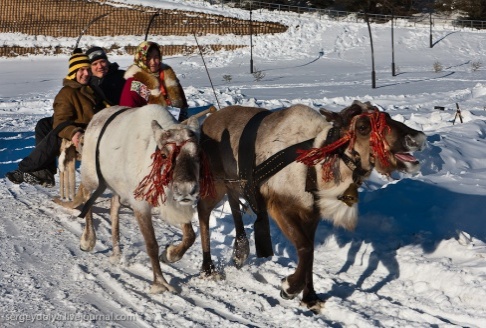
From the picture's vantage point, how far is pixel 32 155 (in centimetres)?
997

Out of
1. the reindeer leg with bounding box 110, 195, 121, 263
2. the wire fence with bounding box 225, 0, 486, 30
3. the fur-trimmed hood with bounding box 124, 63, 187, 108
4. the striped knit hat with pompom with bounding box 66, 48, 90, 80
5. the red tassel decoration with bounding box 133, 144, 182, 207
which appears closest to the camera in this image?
the red tassel decoration with bounding box 133, 144, 182, 207

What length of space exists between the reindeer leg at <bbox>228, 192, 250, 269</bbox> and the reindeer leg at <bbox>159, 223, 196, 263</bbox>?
20.4 inches

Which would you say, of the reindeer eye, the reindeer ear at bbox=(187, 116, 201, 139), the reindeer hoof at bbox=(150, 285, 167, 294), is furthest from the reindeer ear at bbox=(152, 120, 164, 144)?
the reindeer eye

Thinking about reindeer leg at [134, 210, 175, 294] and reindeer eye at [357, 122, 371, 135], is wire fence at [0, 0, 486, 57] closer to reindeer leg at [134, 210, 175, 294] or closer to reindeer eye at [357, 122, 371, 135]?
reindeer leg at [134, 210, 175, 294]

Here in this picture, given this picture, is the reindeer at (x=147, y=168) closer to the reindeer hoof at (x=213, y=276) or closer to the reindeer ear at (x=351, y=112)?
the reindeer hoof at (x=213, y=276)

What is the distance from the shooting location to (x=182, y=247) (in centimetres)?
723

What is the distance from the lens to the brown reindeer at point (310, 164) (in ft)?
19.5

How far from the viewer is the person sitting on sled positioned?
859 cm

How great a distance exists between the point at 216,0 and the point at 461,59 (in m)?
22.8

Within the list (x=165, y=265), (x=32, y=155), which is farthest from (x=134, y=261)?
(x=32, y=155)

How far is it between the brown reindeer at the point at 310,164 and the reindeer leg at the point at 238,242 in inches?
18.3

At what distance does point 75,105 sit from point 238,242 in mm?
2668

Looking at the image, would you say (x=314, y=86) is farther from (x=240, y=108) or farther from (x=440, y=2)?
(x=440, y=2)

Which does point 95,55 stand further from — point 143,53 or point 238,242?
point 238,242
